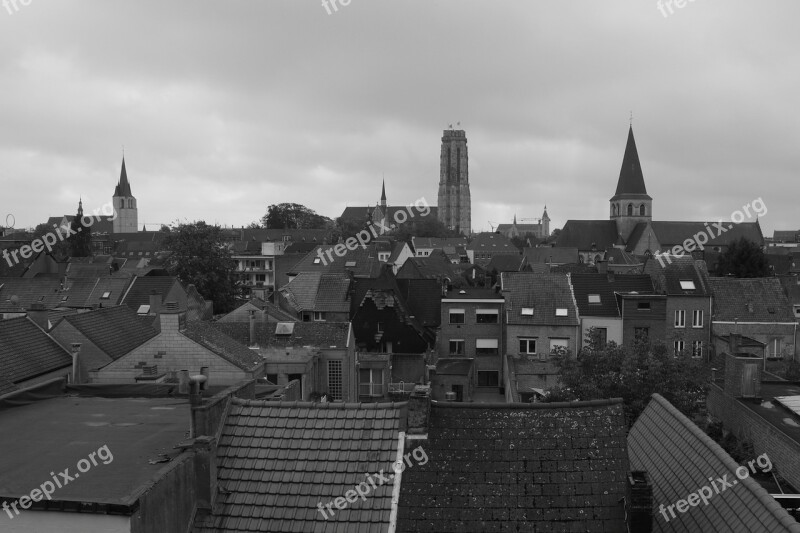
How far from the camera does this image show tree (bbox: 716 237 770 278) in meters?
68.3

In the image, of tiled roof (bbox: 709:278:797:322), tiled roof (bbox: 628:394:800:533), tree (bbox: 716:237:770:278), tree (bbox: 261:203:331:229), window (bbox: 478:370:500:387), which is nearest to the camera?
tiled roof (bbox: 628:394:800:533)

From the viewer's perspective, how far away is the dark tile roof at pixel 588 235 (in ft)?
393

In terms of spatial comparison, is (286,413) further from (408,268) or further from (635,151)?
(635,151)

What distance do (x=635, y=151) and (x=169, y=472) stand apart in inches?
5170

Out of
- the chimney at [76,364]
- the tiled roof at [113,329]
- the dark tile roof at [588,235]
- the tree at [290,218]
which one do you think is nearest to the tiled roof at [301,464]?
the chimney at [76,364]

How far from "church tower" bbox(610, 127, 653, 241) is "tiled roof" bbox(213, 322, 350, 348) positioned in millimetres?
105165

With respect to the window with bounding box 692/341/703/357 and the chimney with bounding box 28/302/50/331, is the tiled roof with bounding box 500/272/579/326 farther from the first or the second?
the chimney with bounding box 28/302/50/331

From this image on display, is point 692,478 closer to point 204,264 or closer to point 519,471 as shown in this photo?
point 519,471

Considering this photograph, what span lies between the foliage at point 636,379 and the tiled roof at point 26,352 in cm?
1774

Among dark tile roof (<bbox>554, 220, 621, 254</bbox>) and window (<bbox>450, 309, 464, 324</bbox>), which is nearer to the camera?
window (<bbox>450, 309, 464, 324</bbox>)

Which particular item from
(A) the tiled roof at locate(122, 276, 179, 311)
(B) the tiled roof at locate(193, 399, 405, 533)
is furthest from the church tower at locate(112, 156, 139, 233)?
(B) the tiled roof at locate(193, 399, 405, 533)

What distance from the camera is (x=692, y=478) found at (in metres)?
10.7

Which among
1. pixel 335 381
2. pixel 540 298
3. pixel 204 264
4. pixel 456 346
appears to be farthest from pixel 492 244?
pixel 335 381

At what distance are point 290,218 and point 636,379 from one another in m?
143
